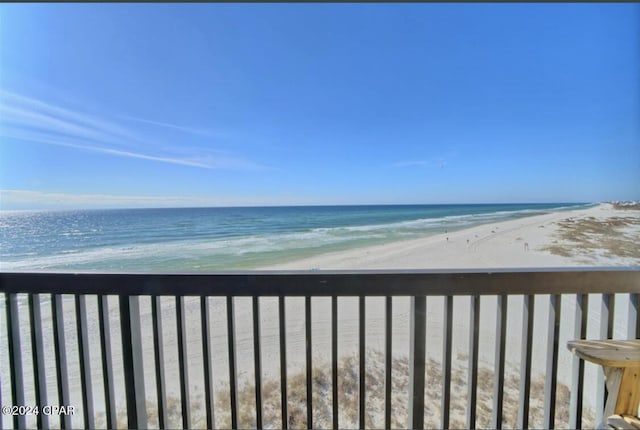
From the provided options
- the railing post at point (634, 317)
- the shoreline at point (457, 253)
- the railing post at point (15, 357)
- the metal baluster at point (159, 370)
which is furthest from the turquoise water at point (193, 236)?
the railing post at point (634, 317)

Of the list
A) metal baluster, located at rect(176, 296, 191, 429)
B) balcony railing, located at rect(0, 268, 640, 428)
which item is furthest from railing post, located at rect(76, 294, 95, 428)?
metal baluster, located at rect(176, 296, 191, 429)

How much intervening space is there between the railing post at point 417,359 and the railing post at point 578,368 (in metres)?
0.67

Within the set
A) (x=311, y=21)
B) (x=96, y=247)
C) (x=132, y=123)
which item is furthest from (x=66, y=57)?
(x=96, y=247)

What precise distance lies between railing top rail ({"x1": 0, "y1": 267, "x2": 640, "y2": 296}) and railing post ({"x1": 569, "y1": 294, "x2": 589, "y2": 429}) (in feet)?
0.21

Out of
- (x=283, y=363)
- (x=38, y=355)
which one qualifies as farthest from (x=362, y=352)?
(x=38, y=355)

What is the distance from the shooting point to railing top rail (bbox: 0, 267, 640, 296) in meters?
0.99

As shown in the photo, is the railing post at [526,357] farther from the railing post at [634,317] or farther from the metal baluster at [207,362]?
the metal baluster at [207,362]

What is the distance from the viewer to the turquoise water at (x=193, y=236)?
5.98m

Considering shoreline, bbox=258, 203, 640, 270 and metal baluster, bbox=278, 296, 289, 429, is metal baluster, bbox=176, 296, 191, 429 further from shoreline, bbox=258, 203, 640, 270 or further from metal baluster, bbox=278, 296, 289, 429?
shoreline, bbox=258, 203, 640, 270

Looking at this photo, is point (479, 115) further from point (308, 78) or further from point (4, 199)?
point (4, 199)

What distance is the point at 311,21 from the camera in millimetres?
1606

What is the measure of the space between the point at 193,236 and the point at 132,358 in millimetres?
9470

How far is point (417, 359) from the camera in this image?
40.3 inches

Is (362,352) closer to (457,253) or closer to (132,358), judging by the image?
(132,358)
